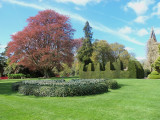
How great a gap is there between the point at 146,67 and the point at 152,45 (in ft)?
19.7

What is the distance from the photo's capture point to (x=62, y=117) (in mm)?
4340

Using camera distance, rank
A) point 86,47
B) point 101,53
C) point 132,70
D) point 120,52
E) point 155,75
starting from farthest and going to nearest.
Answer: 1. point 120,52
2. point 86,47
3. point 101,53
4. point 155,75
5. point 132,70

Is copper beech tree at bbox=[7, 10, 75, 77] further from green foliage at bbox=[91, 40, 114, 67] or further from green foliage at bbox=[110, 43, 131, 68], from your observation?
green foliage at bbox=[110, 43, 131, 68]

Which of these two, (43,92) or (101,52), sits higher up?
(101,52)

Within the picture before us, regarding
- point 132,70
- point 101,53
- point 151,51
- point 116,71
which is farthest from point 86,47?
point 132,70

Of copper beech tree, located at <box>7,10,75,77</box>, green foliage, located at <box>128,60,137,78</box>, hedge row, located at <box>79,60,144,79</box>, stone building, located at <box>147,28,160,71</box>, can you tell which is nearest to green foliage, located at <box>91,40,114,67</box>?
stone building, located at <box>147,28,160,71</box>

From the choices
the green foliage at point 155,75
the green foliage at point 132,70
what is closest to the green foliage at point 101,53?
the green foliage at point 155,75

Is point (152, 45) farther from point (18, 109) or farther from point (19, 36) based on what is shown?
point (18, 109)

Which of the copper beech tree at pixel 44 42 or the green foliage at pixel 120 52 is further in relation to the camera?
the green foliage at pixel 120 52

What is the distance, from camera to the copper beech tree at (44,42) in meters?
22.3

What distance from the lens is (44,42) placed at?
24.2m

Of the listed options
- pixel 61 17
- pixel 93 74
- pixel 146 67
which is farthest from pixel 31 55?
pixel 146 67

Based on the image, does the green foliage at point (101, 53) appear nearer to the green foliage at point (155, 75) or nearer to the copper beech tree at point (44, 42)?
the copper beech tree at point (44, 42)

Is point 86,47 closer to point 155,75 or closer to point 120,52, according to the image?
point 120,52
